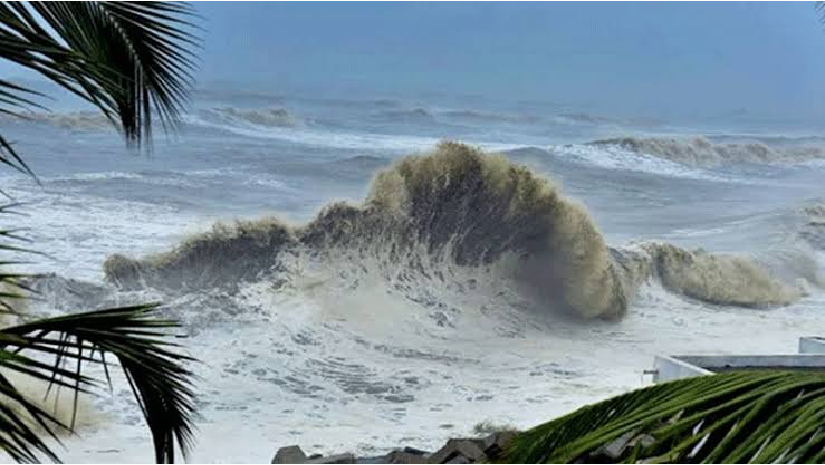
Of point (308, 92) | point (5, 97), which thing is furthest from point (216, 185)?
point (5, 97)

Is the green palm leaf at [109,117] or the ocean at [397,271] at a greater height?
the green palm leaf at [109,117]

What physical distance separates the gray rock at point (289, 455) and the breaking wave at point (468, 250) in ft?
27.0

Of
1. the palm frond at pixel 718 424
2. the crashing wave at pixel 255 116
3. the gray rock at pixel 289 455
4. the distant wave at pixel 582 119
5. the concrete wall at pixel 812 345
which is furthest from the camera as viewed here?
the distant wave at pixel 582 119

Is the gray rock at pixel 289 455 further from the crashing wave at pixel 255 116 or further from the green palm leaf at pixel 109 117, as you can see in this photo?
the crashing wave at pixel 255 116

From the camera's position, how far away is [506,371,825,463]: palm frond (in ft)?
1.82

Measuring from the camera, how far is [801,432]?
21.7 inches

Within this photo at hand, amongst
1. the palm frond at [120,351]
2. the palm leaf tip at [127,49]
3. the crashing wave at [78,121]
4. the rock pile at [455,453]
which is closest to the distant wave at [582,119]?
the crashing wave at [78,121]

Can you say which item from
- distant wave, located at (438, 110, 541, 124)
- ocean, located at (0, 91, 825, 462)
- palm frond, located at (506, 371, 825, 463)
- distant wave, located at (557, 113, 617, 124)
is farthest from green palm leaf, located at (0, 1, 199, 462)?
distant wave, located at (557, 113, 617, 124)

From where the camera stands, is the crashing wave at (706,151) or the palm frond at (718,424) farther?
the crashing wave at (706,151)

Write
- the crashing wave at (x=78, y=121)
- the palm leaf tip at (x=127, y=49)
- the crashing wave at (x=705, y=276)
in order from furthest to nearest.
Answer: the crashing wave at (x=78, y=121)
the crashing wave at (x=705, y=276)
the palm leaf tip at (x=127, y=49)

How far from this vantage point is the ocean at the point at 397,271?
1134 cm

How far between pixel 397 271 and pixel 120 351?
14.3m

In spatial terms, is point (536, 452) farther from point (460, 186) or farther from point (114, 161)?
point (114, 161)

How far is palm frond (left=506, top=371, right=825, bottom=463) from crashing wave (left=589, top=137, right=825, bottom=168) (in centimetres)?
2055
